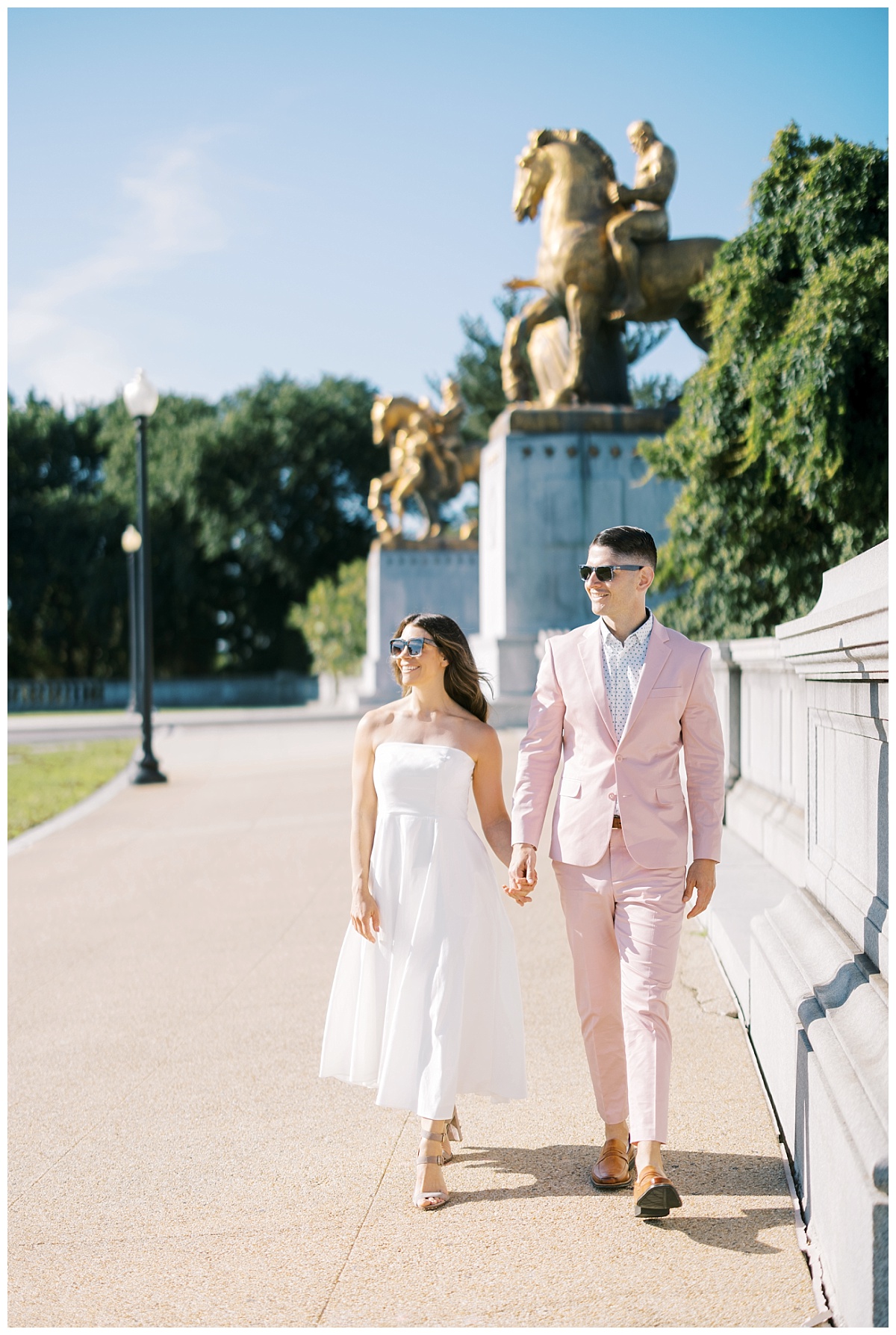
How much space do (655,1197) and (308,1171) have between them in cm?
110

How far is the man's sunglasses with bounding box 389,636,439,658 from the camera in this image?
385 cm

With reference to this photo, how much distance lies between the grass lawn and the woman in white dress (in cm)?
890

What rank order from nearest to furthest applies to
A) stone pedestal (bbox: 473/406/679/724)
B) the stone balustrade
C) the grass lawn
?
1. the stone balustrade
2. the grass lawn
3. stone pedestal (bbox: 473/406/679/724)

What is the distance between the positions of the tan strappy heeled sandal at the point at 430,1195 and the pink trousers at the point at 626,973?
50cm

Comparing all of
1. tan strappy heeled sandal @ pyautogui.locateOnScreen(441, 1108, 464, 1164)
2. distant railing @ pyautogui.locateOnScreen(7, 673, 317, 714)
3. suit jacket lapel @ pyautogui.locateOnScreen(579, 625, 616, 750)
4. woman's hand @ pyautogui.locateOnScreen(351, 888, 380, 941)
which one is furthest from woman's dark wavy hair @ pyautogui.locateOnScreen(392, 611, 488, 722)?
distant railing @ pyautogui.locateOnScreen(7, 673, 317, 714)

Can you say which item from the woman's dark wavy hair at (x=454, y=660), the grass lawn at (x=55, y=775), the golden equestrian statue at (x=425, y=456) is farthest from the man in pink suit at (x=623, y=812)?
the golden equestrian statue at (x=425, y=456)

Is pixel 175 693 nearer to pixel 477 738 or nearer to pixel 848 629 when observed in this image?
pixel 477 738

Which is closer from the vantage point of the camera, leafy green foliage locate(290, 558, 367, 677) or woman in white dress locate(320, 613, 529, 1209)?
woman in white dress locate(320, 613, 529, 1209)

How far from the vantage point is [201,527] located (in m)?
47.9

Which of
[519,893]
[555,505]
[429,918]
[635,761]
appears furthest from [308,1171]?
[555,505]

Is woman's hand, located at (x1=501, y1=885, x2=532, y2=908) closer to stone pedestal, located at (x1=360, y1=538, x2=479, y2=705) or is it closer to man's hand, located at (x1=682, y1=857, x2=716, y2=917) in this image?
man's hand, located at (x1=682, y1=857, x2=716, y2=917)

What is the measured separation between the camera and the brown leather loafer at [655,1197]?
331 centimetres

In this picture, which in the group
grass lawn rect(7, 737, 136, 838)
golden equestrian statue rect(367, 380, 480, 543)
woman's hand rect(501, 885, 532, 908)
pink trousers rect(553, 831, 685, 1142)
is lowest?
grass lawn rect(7, 737, 136, 838)

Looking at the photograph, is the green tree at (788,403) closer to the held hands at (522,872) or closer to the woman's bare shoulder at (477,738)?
the woman's bare shoulder at (477,738)
